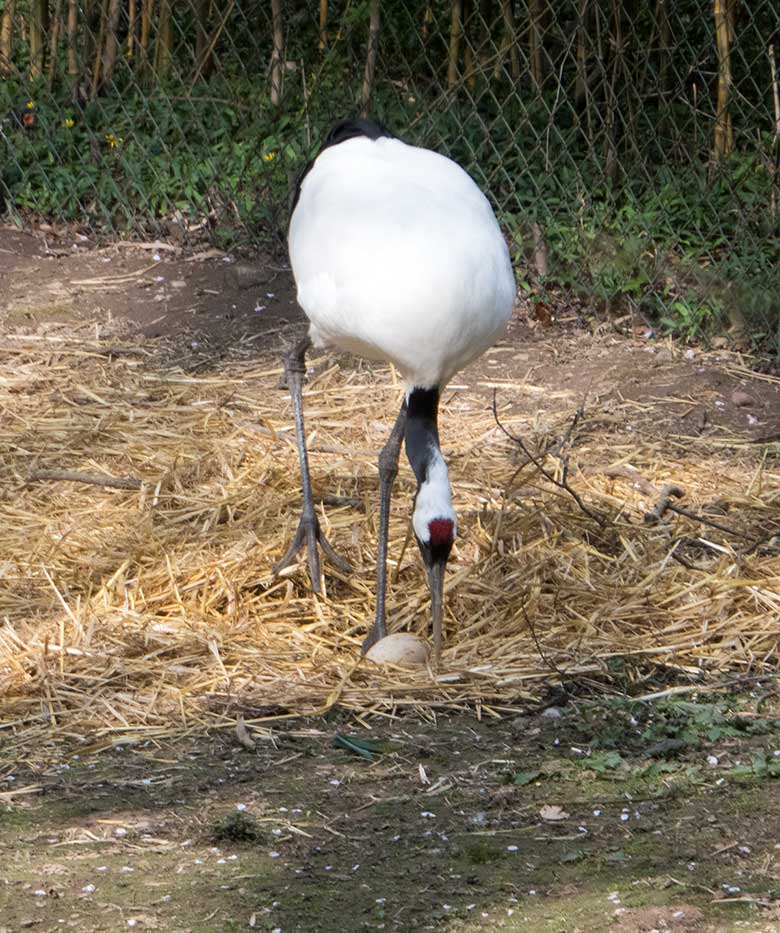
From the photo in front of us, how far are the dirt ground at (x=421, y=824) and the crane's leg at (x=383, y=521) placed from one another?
44 cm

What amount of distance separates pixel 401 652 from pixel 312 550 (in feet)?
1.99

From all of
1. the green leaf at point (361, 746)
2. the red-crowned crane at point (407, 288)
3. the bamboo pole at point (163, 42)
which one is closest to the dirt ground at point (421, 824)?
the green leaf at point (361, 746)

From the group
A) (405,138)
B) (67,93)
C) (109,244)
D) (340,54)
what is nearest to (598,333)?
(405,138)

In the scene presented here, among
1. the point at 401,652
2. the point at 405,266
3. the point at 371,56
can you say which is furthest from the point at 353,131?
the point at 371,56

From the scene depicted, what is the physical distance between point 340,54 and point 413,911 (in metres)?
5.63

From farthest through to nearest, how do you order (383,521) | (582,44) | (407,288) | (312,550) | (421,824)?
(582,44), (312,550), (383,521), (407,288), (421,824)

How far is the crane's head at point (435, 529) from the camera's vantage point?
3.95 metres

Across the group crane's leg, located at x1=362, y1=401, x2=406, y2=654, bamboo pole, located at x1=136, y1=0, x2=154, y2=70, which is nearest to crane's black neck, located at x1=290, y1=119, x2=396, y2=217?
crane's leg, located at x1=362, y1=401, x2=406, y2=654

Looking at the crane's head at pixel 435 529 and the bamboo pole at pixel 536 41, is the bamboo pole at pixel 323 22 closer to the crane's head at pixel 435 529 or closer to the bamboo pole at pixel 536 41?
the bamboo pole at pixel 536 41

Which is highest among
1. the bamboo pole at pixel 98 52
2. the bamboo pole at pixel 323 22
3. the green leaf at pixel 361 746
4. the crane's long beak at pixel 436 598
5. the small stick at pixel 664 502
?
the bamboo pole at pixel 323 22

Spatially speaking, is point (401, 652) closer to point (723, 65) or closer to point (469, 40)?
point (723, 65)

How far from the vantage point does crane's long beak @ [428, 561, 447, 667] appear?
4.01 m

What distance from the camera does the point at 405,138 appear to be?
716cm

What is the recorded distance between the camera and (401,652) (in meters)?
4.07
